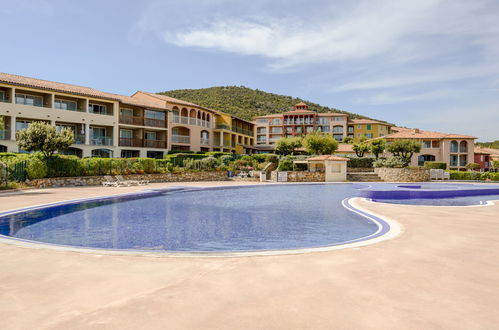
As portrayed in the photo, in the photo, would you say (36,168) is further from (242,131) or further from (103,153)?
(242,131)

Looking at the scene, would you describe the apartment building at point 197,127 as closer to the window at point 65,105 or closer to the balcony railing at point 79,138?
the window at point 65,105

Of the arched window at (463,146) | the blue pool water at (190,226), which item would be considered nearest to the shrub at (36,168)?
the blue pool water at (190,226)

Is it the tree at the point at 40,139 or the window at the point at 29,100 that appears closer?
the tree at the point at 40,139

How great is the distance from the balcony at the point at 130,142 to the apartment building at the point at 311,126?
1857 inches

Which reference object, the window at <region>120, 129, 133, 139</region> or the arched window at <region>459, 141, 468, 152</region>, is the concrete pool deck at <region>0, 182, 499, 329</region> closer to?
the window at <region>120, 129, 133, 139</region>

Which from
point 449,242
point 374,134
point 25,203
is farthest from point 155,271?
point 374,134

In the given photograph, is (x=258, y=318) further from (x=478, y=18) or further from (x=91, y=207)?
(x=478, y=18)

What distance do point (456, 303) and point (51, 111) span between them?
1426 inches

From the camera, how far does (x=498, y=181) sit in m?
36.8

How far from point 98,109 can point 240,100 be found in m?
69.6

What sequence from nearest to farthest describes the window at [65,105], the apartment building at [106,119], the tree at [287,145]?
the apartment building at [106,119] → the window at [65,105] → the tree at [287,145]

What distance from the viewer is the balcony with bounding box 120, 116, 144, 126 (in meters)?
38.6

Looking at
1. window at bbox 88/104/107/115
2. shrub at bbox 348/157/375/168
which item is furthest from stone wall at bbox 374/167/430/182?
window at bbox 88/104/107/115

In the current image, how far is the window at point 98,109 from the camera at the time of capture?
36.3 metres
